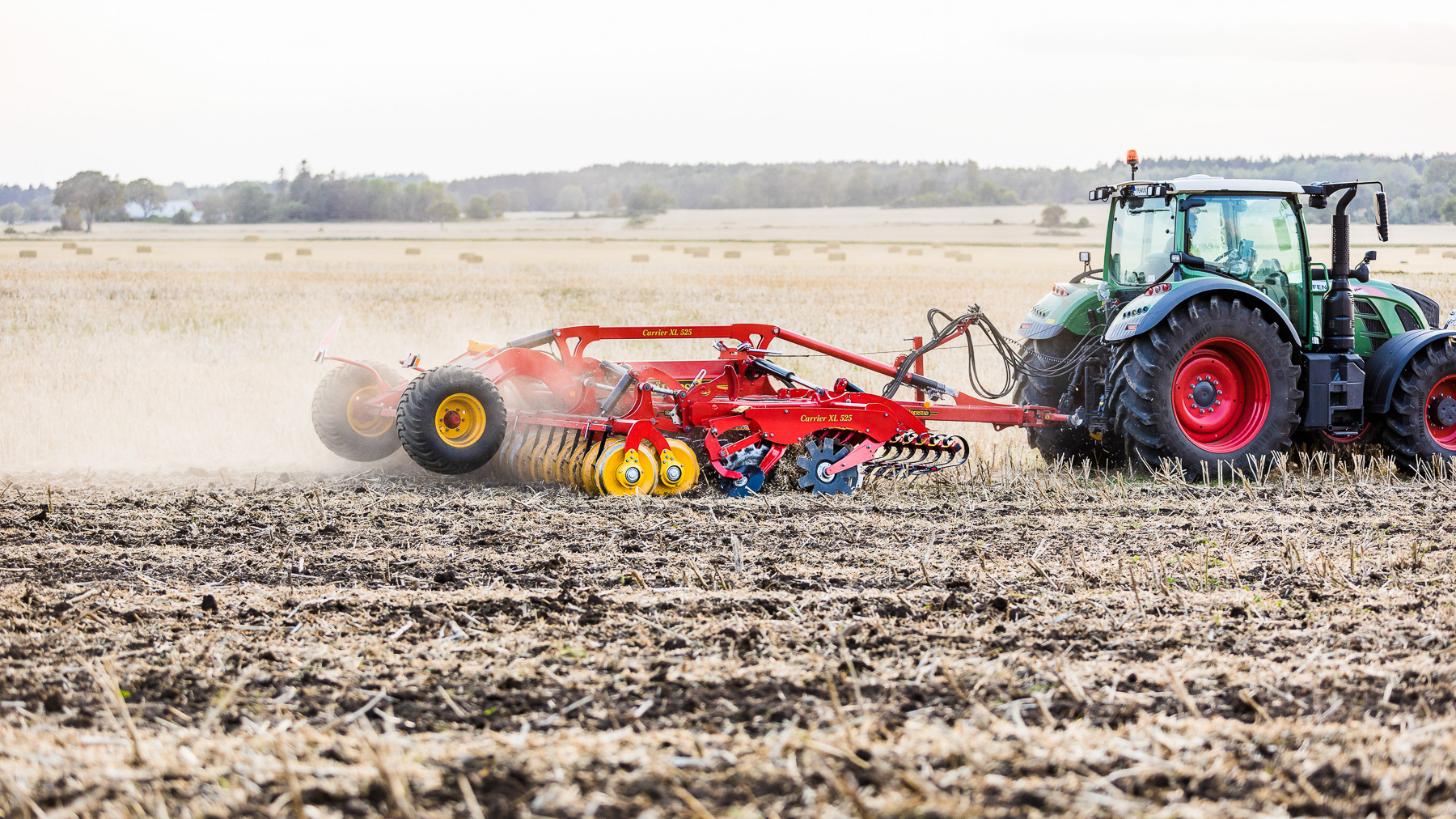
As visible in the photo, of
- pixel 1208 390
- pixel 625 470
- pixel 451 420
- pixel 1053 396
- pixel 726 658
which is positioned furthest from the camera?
pixel 1053 396

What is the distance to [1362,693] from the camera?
3.61 meters

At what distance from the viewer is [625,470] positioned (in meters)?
6.80

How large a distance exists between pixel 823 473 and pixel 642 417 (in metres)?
1.07

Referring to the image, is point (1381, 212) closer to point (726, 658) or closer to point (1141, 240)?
point (1141, 240)

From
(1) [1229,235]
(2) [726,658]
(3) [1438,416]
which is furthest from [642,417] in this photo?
(3) [1438,416]

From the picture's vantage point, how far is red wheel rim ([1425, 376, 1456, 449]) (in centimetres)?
783

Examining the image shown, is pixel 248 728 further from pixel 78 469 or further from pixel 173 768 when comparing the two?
pixel 78 469

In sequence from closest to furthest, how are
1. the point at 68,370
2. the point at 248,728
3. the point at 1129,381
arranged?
the point at 248,728 → the point at 1129,381 → the point at 68,370

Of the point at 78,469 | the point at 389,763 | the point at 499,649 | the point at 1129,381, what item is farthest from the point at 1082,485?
the point at 78,469

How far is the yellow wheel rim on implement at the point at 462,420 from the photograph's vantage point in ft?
22.6

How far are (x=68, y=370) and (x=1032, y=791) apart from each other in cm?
1097

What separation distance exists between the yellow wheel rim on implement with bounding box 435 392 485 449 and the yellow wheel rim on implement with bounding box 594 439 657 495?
71 centimetres

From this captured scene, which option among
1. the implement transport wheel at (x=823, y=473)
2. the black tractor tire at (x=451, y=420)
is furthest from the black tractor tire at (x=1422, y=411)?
the black tractor tire at (x=451, y=420)

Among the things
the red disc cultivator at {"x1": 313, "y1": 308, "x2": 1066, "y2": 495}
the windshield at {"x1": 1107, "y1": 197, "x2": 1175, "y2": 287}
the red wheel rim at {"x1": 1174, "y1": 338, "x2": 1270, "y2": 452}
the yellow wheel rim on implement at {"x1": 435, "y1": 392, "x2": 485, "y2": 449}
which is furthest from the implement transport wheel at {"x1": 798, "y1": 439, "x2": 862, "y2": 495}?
the windshield at {"x1": 1107, "y1": 197, "x2": 1175, "y2": 287}
